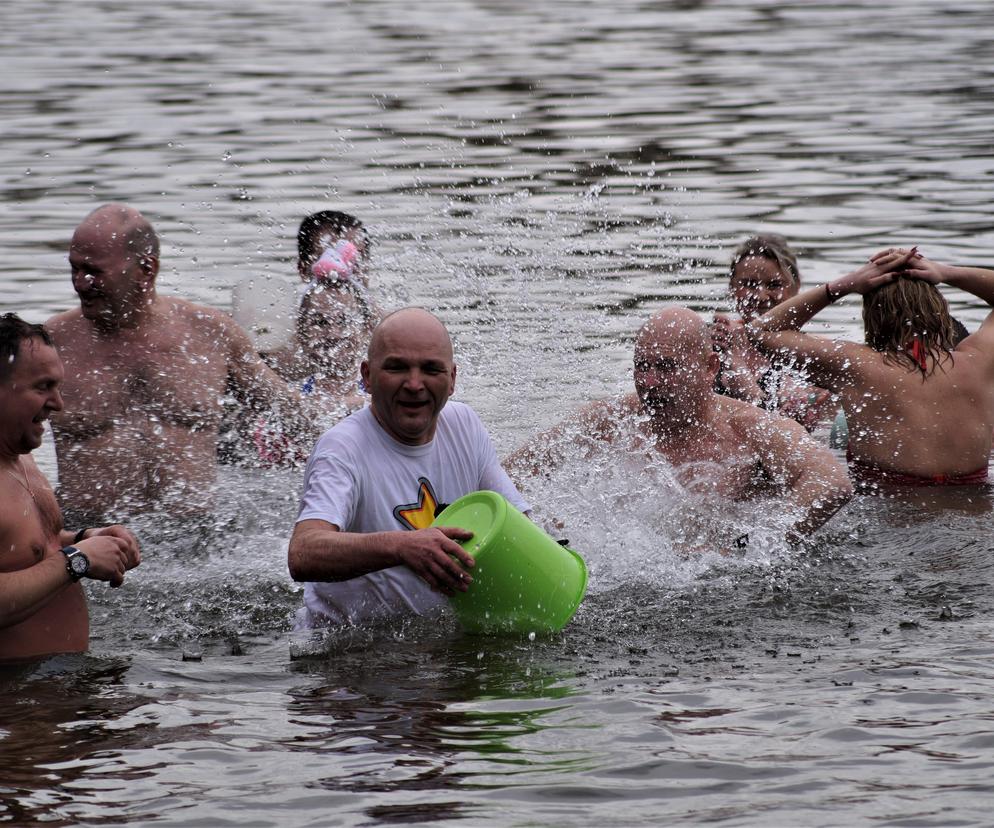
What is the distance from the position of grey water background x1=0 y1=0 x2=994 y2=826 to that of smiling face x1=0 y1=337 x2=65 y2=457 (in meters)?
1.00

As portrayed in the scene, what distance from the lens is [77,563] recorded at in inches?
232

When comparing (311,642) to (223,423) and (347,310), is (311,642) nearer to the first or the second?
(223,423)

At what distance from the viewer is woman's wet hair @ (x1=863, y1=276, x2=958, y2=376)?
27.9 feet

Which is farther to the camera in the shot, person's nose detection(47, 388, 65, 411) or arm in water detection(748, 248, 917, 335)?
arm in water detection(748, 248, 917, 335)

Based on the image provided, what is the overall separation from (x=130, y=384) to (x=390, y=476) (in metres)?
2.80

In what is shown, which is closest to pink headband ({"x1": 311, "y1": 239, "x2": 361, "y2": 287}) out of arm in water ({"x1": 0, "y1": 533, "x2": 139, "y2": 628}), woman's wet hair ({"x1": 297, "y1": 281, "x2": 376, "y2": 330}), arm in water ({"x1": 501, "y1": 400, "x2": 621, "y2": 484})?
woman's wet hair ({"x1": 297, "y1": 281, "x2": 376, "y2": 330})

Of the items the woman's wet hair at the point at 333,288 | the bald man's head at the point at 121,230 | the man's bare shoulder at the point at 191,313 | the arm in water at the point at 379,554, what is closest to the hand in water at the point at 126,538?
the arm in water at the point at 379,554

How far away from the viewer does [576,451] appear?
27.7ft

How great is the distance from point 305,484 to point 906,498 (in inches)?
155

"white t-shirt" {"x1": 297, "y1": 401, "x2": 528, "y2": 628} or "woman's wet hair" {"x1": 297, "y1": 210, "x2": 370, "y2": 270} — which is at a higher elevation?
"woman's wet hair" {"x1": 297, "y1": 210, "x2": 370, "y2": 270}

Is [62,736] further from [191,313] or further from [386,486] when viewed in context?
[191,313]

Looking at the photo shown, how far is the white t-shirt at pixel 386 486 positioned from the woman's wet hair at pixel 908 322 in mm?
2800

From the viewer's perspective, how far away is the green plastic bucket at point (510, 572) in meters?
6.03

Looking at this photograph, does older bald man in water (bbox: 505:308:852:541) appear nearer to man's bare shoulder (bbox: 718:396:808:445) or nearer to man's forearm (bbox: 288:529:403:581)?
man's bare shoulder (bbox: 718:396:808:445)
